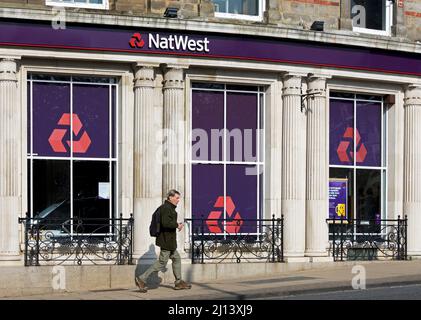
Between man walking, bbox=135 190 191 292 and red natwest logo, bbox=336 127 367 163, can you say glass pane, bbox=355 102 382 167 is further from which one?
man walking, bbox=135 190 191 292

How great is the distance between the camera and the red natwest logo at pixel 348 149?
78.1 feet

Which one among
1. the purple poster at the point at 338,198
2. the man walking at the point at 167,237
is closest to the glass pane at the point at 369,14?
the purple poster at the point at 338,198

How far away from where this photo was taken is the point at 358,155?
2409 centimetres

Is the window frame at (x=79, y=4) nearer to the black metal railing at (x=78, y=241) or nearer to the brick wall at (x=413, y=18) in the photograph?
the black metal railing at (x=78, y=241)

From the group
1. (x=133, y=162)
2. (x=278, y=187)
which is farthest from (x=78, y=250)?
(x=278, y=187)

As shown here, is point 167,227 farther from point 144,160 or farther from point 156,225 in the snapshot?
point 144,160

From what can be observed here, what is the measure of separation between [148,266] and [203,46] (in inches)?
197

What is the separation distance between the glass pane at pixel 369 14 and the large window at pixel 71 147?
6519mm

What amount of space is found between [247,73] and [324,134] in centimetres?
239

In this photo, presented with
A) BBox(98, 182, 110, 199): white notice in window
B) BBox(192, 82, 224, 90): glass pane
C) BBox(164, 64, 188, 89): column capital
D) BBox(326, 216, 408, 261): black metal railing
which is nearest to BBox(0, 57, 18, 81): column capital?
BBox(98, 182, 110, 199): white notice in window

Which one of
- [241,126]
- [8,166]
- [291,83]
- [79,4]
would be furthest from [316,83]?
[8,166]

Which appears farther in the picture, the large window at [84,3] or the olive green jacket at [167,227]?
the large window at [84,3]

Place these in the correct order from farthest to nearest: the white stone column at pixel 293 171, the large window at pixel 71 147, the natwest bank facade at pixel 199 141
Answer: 1. the white stone column at pixel 293 171
2. the large window at pixel 71 147
3. the natwest bank facade at pixel 199 141

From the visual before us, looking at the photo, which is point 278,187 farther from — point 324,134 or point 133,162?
point 133,162
